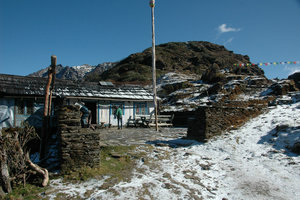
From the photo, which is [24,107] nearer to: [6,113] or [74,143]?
[6,113]

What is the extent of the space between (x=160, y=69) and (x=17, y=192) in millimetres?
59916

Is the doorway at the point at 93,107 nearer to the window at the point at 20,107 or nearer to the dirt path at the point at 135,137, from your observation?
the window at the point at 20,107

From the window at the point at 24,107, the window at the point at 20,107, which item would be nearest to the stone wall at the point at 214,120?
the window at the point at 24,107

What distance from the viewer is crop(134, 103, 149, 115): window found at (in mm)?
19844

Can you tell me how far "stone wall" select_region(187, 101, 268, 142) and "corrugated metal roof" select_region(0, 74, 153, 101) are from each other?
10.3 metres

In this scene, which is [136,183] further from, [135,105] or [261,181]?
[135,105]

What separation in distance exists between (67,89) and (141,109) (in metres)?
6.84

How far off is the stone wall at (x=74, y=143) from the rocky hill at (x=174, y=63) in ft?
145

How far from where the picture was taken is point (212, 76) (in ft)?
103

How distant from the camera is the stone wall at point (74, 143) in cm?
607

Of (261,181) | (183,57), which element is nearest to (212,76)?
(261,181)

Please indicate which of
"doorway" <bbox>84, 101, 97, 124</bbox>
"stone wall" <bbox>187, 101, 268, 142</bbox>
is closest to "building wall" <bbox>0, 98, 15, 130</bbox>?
"doorway" <bbox>84, 101, 97, 124</bbox>

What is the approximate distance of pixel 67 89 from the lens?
56.1 feet

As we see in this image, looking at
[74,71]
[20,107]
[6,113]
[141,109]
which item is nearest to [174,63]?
[141,109]
